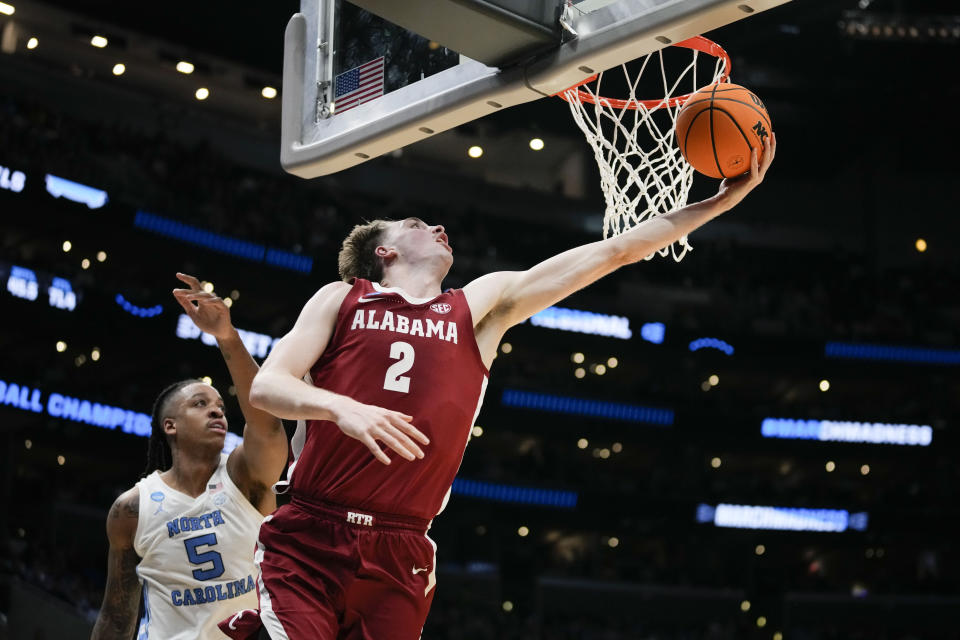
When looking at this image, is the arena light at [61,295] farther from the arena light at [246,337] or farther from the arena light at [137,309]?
the arena light at [246,337]

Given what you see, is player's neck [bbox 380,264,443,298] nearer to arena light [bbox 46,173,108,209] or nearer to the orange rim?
the orange rim

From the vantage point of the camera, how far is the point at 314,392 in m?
3.14

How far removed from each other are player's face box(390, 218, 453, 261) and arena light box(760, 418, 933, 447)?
2499 cm

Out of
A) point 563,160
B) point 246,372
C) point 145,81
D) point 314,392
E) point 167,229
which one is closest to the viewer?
point 314,392

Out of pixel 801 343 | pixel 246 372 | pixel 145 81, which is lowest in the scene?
pixel 246 372

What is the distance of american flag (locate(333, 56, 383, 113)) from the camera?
4.50 m

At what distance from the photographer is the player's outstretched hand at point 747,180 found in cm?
402

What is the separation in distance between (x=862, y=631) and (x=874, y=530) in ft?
7.86

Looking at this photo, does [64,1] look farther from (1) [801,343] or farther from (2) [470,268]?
(1) [801,343]

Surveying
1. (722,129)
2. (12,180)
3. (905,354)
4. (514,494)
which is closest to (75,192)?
(12,180)

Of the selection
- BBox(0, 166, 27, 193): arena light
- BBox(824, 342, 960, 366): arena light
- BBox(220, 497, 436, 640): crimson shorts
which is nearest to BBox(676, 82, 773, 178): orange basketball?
BBox(220, 497, 436, 640): crimson shorts

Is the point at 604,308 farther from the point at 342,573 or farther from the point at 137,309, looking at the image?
the point at 342,573

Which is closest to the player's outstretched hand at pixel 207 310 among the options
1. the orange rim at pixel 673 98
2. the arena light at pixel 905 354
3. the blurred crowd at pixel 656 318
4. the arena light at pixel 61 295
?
the orange rim at pixel 673 98

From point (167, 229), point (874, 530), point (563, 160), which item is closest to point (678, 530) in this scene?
point (874, 530)
